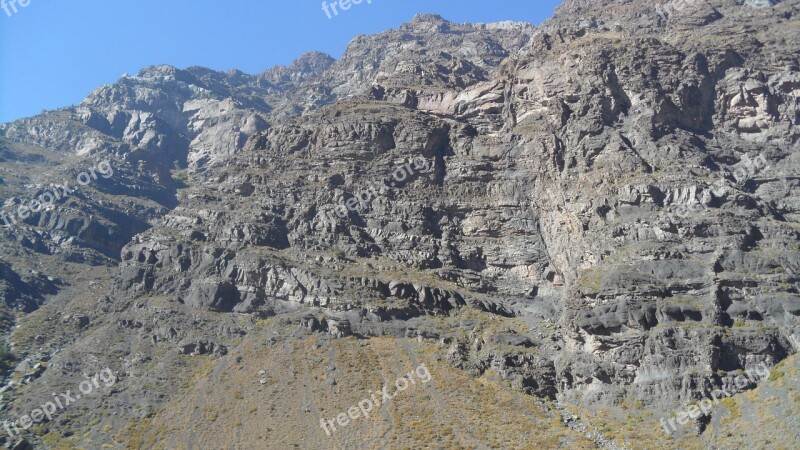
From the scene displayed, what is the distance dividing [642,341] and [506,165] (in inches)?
2013

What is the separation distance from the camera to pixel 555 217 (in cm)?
10656

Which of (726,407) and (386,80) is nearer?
(726,407)

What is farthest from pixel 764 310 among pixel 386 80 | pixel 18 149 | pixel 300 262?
pixel 18 149

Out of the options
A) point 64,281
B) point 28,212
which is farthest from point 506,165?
point 28,212

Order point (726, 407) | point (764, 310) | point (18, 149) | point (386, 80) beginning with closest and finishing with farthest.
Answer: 1. point (726, 407)
2. point (764, 310)
3. point (386, 80)
4. point (18, 149)

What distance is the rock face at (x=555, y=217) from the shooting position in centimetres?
7731

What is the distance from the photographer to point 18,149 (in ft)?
599

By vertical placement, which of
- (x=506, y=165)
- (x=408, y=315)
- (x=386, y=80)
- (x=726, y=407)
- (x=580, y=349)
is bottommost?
(x=726, y=407)

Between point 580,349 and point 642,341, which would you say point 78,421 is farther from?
point 642,341

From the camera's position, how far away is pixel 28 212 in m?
138

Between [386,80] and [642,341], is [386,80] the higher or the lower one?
the higher one

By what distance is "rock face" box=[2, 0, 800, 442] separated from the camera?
77.3m

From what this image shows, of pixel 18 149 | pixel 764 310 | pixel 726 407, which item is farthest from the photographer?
pixel 18 149

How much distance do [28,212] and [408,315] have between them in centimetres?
9529
